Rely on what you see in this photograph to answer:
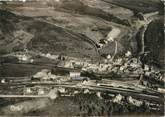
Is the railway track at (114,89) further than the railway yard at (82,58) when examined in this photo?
Yes

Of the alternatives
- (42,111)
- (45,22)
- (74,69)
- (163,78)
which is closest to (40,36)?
(45,22)

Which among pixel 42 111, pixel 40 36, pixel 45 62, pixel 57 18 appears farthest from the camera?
pixel 57 18

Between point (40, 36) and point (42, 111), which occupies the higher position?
point (40, 36)

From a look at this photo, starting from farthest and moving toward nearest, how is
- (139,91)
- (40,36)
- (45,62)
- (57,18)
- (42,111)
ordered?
(57,18), (40,36), (45,62), (139,91), (42,111)

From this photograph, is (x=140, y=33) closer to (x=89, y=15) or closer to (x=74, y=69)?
(x=89, y=15)

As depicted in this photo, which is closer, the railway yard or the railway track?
the railway yard

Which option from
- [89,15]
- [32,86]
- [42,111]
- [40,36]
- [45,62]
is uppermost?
[89,15]

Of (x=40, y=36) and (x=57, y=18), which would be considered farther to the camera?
(x=57, y=18)

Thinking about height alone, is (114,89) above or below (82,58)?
below
